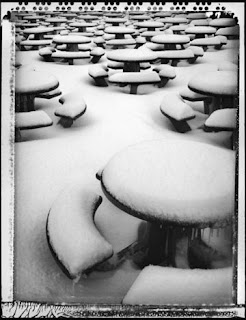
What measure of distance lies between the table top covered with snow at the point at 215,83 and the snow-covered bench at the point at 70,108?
399mm

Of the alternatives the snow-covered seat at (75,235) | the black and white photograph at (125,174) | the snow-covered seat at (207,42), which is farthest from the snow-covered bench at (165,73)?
the snow-covered seat at (75,235)

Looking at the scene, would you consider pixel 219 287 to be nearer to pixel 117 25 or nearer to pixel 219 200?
pixel 219 200

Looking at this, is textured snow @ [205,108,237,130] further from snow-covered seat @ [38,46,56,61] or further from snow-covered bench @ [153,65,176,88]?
snow-covered seat @ [38,46,56,61]

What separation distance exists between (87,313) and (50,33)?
98cm

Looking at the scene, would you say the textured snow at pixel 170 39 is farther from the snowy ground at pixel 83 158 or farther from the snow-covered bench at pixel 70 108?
the snow-covered bench at pixel 70 108

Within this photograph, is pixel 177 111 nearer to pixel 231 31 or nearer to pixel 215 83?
pixel 215 83

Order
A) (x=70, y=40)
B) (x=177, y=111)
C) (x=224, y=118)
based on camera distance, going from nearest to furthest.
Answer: (x=224, y=118) → (x=177, y=111) → (x=70, y=40)

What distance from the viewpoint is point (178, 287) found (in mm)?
1153

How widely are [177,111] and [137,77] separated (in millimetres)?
237

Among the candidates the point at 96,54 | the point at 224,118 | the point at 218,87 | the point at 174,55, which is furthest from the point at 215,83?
the point at 96,54

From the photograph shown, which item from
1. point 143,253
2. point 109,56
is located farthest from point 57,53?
point 143,253

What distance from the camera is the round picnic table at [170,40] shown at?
1.40 metres

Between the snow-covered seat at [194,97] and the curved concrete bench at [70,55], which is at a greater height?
the curved concrete bench at [70,55]

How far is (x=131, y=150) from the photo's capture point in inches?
49.9
